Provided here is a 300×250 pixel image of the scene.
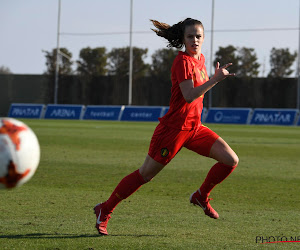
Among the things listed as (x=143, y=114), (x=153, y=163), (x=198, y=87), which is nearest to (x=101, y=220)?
(x=153, y=163)

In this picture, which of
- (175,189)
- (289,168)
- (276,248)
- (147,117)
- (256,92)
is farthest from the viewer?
(256,92)

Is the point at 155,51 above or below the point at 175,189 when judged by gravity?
above

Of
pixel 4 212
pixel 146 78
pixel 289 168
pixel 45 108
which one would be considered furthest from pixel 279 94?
pixel 4 212

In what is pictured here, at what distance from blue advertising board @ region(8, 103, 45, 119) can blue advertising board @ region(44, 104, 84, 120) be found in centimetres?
57

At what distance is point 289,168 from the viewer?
38.7 feet

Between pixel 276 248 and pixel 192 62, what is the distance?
1.95 meters

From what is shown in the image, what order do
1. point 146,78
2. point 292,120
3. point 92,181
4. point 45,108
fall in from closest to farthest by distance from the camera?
point 92,181 → point 292,120 → point 45,108 → point 146,78

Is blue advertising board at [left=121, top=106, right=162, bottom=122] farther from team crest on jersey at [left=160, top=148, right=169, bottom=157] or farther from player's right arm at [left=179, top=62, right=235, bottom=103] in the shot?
player's right arm at [left=179, top=62, right=235, bottom=103]

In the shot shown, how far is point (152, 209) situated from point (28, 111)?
1426 inches

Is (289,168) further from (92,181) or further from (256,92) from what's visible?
(256,92)

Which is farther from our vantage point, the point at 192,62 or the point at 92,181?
the point at 92,181

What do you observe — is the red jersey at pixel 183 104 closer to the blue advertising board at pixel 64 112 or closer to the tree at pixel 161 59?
the blue advertising board at pixel 64 112

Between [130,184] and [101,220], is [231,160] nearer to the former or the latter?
[130,184]

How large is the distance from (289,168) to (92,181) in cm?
435
